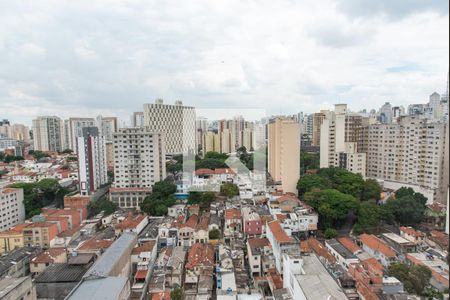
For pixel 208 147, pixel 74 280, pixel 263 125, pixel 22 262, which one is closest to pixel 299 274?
pixel 74 280

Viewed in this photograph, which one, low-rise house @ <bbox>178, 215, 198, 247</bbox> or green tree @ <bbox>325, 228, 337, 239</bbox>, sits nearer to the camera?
low-rise house @ <bbox>178, 215, 198, 247</bbox>

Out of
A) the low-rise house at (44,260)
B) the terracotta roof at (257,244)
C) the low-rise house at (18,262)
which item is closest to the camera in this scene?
the low-rise house at (18,262)

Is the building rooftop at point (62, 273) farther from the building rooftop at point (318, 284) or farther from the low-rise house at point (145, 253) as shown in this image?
the building rooftop at point (318, 284)

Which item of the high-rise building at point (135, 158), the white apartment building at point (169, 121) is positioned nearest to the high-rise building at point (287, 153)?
the high-rise building at point (135, 158)

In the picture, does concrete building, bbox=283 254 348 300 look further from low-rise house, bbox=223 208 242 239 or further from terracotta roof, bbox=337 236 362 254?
low-rise house, bbox=223 208 242 239

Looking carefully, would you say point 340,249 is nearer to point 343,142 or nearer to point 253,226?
point 253,226

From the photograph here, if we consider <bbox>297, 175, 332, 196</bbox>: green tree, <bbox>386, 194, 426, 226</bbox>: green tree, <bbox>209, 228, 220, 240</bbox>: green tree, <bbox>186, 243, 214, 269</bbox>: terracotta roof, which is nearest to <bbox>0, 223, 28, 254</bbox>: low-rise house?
<bbox>186, 243, 214, 269</bbox>: terracotta roof

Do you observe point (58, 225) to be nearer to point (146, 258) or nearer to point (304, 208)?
point (146, 258)
